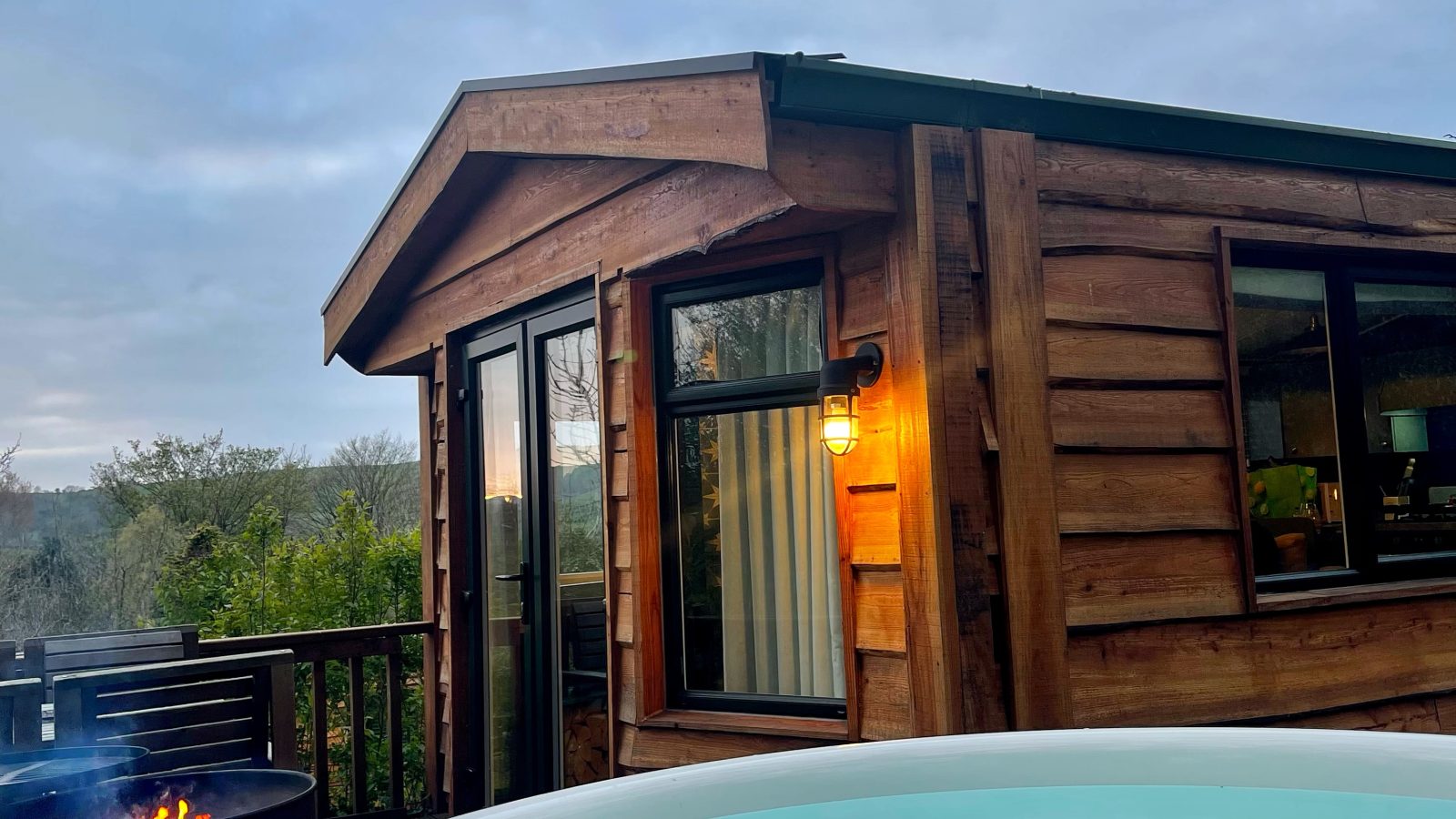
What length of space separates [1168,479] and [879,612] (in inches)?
36.2

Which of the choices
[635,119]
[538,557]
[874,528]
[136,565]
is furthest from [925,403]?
[136,565]

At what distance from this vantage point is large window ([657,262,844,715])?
291 centimetres

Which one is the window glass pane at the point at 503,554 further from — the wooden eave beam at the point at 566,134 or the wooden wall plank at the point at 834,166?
the wooden wall plank at the point at 834,166

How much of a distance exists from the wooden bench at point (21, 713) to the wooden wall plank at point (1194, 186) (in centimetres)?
345

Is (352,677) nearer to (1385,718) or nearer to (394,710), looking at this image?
(394,710)

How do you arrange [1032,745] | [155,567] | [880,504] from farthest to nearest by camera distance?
[155,567] → [880,504] → [1032,745]

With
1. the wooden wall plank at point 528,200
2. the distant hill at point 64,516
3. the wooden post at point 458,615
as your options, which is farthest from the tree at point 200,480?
the wooden wall plank at point 528,200

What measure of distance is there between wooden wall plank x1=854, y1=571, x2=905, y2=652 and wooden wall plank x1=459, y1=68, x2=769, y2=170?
1091mm

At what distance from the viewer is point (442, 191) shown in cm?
397

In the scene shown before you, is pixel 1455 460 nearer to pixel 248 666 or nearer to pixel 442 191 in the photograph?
pixel 442 191

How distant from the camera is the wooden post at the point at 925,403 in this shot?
2.43 m

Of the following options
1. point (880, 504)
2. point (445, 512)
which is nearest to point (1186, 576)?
point (880, 504)

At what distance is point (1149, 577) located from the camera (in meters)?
2.76

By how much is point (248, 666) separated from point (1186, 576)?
118 inches
